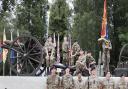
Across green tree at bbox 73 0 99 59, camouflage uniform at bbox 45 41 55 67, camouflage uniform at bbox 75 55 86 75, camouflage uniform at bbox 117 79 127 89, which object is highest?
green tree at bbox 73 0 99 59

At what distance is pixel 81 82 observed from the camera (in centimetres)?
1931

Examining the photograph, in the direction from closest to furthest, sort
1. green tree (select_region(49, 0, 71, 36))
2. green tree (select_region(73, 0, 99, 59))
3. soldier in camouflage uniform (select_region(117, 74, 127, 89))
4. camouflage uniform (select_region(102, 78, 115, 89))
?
soldier in camouflage uniform (select_region(117, 74, 127, 89))
camouflage uniform (select_region(102, 78, 115, 89))
green tree (select_region(73, 0, 99, 59))
green tree (select_region(49, 0, 71, 36))

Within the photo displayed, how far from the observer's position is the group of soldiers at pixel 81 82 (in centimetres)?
1892

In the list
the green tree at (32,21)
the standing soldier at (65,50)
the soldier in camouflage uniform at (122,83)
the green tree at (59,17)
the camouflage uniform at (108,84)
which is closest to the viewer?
the soldier in camouflage uniform at (122,83)

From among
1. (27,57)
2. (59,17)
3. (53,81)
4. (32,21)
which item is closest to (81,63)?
(53,81)

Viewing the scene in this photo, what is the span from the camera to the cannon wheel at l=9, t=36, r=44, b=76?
19.9 m

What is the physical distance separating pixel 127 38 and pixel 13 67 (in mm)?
14944

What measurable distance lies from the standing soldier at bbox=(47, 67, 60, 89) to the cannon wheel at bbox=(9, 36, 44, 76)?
0.53 meters

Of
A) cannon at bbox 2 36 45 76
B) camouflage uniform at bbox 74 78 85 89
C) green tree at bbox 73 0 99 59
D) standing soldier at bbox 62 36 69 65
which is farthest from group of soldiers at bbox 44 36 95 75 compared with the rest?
green tree at bbox 73 0 99 59

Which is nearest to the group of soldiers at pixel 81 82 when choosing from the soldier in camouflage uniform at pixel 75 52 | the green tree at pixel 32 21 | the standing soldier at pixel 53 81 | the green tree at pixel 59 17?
the standing soldier at pixel 53 81

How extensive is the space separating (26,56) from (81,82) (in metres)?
2.05

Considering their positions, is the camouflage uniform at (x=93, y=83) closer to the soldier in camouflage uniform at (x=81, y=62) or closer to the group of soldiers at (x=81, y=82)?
the group of soldiers at (x=81, y=82)

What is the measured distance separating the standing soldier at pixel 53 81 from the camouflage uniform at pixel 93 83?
1023mm

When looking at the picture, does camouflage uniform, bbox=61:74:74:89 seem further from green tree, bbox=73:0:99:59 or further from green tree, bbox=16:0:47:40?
green tree, bbox=16:0:47:40
